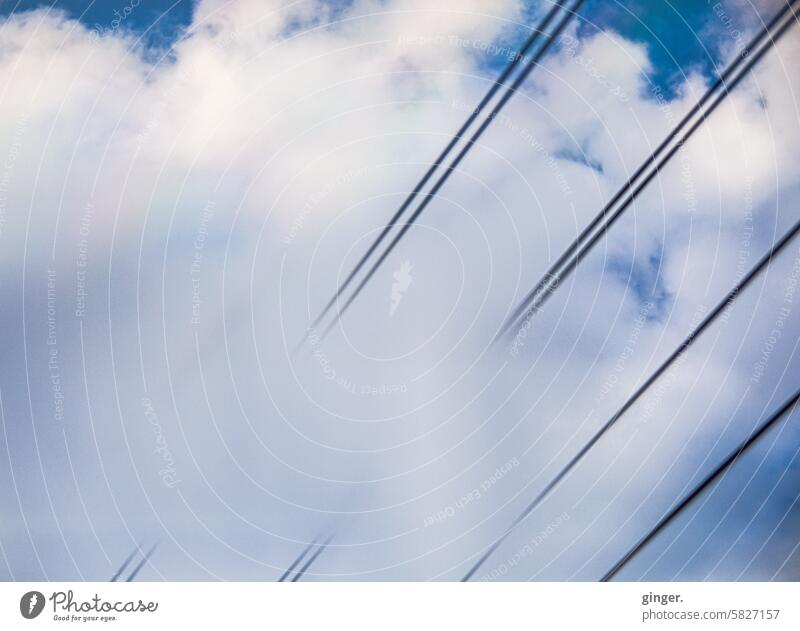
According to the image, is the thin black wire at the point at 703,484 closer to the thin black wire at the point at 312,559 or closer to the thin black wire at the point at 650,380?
the thin black wire at the point at 650,380

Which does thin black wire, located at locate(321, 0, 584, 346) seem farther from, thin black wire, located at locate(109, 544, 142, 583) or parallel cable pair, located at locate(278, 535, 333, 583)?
thin black wire, located at locate(109, 544, 142, 583)

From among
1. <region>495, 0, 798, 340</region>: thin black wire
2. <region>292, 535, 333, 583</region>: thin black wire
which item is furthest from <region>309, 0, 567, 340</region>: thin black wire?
<region>292, 535, 333, 583</region>: thin black wire

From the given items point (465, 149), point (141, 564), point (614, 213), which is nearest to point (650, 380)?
point (614, 213)

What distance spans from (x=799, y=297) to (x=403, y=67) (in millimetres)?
929

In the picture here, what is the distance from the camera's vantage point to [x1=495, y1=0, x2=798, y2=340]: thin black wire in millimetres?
1640

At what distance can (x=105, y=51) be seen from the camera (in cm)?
158

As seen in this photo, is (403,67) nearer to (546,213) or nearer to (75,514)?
(546,213)

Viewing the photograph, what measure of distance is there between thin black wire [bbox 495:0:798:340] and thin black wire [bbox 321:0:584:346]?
273 millimetres

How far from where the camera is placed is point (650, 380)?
1.64m

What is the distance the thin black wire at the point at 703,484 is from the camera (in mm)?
1622
